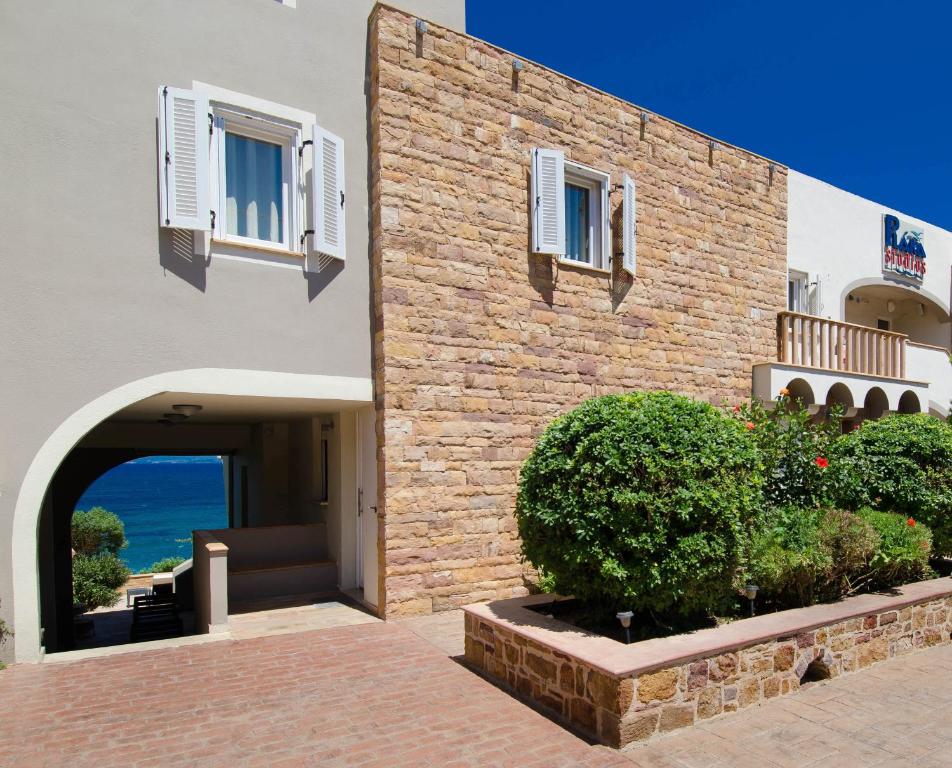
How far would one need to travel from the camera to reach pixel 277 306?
715 cm

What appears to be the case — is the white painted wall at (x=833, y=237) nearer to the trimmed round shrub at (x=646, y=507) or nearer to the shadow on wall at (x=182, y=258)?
the trimmed round shrub at (x=646, y=507)

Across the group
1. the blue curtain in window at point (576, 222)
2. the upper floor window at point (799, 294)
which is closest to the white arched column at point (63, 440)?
the blue curtain in window at point (576, 222)

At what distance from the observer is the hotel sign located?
49.6 ft

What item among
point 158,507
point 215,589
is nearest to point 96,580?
point 215,589

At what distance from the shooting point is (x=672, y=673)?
4.47 m

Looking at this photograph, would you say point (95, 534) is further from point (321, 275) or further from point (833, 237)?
point (833, 237)

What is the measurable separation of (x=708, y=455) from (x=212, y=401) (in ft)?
17.2

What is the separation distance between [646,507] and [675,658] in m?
1.02

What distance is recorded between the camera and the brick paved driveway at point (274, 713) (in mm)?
4227

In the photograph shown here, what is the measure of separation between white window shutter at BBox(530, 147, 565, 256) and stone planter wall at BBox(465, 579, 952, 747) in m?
4.35

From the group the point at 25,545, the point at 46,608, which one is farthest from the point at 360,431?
the point at 46,608

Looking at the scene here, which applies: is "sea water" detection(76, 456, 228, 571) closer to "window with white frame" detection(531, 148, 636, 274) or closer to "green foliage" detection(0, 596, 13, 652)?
"green foliage" detection(0, 596, 13, 652)

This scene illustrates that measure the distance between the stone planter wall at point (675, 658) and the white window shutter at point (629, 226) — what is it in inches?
194

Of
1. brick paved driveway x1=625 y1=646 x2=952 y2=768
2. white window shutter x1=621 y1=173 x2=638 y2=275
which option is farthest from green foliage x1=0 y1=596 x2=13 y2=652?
white window shutter x1=621 y1=173 x2=638 y2=275
